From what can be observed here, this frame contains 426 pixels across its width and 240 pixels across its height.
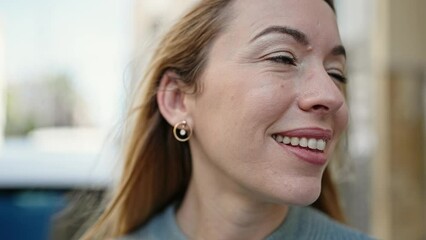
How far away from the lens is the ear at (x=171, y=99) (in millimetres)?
2121

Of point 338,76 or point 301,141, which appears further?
point 338,76

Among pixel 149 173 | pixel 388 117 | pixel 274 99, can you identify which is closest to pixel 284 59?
pixel 274 99

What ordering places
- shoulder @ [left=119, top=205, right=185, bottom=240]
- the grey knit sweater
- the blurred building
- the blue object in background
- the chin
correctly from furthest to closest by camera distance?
the blue object in background, the blurred building, shoulder @ [left=119, top=205, right=185, bottom=240], the grey knit sweater, the chin

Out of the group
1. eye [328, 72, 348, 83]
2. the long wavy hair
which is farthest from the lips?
the long wavy hair

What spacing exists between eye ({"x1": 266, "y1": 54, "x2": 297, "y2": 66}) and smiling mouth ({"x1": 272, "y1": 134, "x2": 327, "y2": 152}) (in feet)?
0.57

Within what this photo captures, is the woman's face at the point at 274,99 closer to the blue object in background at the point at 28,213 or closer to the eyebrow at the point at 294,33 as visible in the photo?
the eyebrow at the point at 294,33

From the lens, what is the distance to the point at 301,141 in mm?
1843

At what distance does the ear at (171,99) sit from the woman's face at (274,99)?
0.36ft

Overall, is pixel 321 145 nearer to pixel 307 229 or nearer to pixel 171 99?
pixel 307 229

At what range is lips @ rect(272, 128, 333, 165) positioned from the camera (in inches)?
72.5

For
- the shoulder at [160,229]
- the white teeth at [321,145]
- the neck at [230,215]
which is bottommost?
the shoulder at [160,229]

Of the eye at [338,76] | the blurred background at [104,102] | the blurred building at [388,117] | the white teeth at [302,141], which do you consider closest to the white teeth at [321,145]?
the white teeth at [302,141]

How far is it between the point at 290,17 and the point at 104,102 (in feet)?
10.8

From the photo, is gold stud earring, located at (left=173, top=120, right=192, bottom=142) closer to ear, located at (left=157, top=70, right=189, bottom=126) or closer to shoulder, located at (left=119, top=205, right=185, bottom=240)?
ear, located at (left=157, top=70, right=189, bottom=126)
